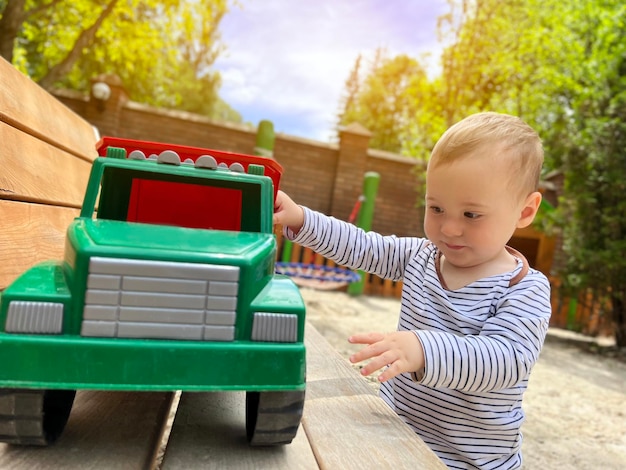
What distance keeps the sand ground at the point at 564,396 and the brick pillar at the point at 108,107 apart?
18.9 feet

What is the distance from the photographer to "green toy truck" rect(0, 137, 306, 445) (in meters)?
0.86

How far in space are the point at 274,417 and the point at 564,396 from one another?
460 cm

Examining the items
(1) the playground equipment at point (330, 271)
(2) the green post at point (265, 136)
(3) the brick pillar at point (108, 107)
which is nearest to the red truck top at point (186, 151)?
(1) the playground equipment at point (330, 271)

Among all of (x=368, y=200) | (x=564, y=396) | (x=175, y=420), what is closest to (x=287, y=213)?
(x=175, y=420)

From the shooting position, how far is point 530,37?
12.8m

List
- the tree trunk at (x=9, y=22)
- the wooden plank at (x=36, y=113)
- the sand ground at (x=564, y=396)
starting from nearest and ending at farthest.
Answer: the wooden plank at (x=36, y=113) → the sand ground at (x=564, y=396) → the tree trunk at (x=9, y=22)

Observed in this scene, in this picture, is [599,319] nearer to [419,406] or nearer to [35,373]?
[419,406]

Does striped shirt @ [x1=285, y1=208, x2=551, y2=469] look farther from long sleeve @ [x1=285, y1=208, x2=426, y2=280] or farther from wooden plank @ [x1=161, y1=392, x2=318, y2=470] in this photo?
wooden plank @ [x1=161, y1=392, x2=318, y2=470]

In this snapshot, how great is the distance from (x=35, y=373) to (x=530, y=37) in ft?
46.0

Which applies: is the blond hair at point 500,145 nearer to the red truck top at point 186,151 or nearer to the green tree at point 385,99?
the red truck top at point 186,151

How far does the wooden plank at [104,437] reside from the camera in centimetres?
91

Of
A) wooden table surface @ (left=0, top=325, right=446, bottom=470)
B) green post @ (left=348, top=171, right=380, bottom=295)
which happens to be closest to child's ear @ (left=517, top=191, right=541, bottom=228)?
wooden table surface @ (left=0, top=325, right=446, bottom=470)

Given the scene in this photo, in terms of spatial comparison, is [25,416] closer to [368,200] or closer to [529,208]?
[529,208]

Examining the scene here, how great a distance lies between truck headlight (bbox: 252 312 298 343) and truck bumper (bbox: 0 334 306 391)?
0.04ft
